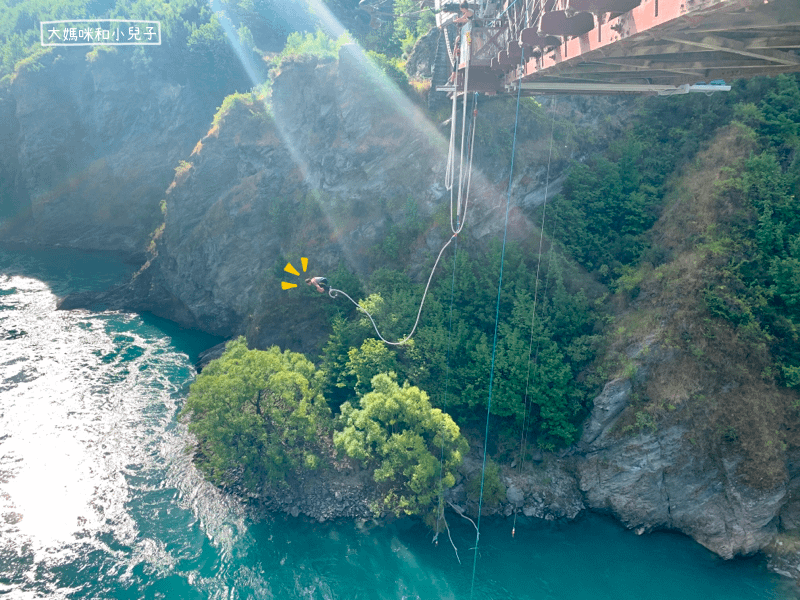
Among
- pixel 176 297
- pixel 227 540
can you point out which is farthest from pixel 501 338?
pixel 176 297

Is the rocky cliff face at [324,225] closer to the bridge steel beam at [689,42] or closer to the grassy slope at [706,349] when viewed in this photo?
the grassy slope at [706,349]

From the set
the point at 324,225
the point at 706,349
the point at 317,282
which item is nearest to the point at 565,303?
the point at 706,349

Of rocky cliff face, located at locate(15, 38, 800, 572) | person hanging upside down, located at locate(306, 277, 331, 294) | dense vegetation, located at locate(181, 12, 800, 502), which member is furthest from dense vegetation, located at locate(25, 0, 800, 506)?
person hanging upside down, located at locate(306, 277, 331, 294)

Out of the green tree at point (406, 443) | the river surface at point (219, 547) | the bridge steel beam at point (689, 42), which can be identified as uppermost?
the bridge steel beam at point (689, 42)

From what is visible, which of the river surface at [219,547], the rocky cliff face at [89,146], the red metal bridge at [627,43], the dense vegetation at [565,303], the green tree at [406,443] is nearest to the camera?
the red metal bridge at [627,43]

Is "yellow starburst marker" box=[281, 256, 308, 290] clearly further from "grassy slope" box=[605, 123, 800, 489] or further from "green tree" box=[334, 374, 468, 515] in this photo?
"grassy slope" box=[605, 123, 800, 489]

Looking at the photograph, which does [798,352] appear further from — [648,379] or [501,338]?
[501,338]

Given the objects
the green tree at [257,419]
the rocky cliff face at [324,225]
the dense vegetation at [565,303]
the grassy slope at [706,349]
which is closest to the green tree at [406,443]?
the dense vegetation at [565,303]

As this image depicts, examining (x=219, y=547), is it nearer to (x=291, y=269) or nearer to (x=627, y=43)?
(x=291, y=269)

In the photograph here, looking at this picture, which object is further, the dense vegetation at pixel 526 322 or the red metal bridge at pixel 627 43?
the dense vegetation at pixel 526 322
